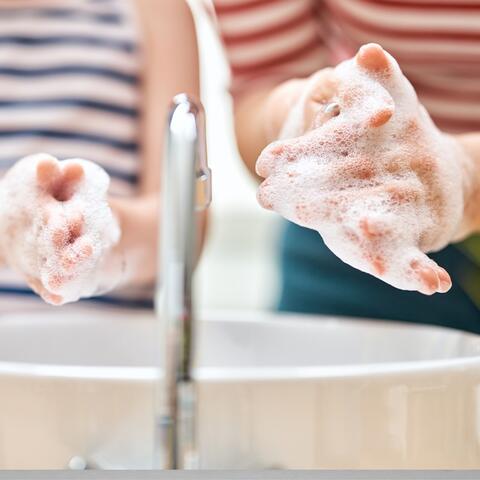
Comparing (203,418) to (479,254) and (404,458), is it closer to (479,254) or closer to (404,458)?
→ (404,458)

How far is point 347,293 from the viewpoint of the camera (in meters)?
0.55

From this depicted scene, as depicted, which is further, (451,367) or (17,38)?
(17,38)

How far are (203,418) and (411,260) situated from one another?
0.08 m

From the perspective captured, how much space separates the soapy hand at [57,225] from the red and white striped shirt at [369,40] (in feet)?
0.46

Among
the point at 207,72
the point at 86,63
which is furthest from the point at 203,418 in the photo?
A: the point at 86,63

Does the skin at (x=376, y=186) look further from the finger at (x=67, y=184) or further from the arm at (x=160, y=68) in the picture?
the arm at (x=160, y=68)

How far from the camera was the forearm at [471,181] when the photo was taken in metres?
0.27

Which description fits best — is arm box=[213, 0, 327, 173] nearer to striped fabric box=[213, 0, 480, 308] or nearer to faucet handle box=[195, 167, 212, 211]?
striped fabric box=[213, 0, 480, 308]

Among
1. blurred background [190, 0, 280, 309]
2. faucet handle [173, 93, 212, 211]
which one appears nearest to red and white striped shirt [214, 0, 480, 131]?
faucet handle [173, 93, 212, 211]

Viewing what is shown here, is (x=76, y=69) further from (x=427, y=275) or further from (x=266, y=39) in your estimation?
(x=427, y=275)

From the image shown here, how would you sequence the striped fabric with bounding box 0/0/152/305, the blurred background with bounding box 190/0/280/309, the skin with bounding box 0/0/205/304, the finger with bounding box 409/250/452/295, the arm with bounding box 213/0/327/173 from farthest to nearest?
1. the blurred background with bounding box 190/0/280/309
2. the striped fabric with bounding box 0/0/152/305
3. the arm with bounding box 213/0/327/173
4. the skin with bounding box 0/0/205/304
5. the finger with bounding box 409/250/452/295

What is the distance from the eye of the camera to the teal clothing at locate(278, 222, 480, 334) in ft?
1.63

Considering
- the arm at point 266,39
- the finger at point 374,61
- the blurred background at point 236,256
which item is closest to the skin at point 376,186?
the finger at point 374,61

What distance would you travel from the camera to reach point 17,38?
2.04 ft
